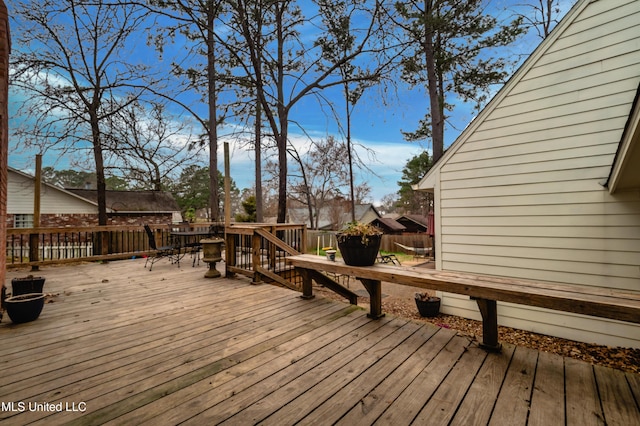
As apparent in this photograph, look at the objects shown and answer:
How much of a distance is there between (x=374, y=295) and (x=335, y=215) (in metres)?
26.2

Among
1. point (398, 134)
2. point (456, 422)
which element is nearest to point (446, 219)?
point (456, 422)

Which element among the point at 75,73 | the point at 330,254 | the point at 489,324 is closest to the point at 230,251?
the point at 330,254

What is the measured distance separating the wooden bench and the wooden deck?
1.02ft

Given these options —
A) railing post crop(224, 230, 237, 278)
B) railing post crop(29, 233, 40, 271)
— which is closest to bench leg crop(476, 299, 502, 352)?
railing post crop(224, 230, 237, 278)

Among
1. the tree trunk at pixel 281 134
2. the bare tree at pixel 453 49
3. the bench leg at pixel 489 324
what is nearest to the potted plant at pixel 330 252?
the bench leg at pixel 489 324

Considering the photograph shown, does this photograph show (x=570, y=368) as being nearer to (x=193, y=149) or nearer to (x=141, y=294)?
(x=141, y=294)

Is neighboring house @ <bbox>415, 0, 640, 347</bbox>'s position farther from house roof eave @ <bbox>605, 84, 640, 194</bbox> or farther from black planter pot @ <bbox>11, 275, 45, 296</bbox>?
black planter pot @ <bbox>11, 275, 45, 296</bbox>

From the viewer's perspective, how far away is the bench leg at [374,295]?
2.82 m

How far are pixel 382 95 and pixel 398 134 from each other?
18.1ft

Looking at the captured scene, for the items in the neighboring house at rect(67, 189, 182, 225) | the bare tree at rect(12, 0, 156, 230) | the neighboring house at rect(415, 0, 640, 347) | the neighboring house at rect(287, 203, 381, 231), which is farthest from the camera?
the neighboring house at rect(287, 203, 381, 231)

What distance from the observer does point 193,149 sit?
927 centimetres

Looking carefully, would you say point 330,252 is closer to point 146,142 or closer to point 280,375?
point 280,375

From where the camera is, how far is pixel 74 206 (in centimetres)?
1559

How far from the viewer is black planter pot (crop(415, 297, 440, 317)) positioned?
4785mm
